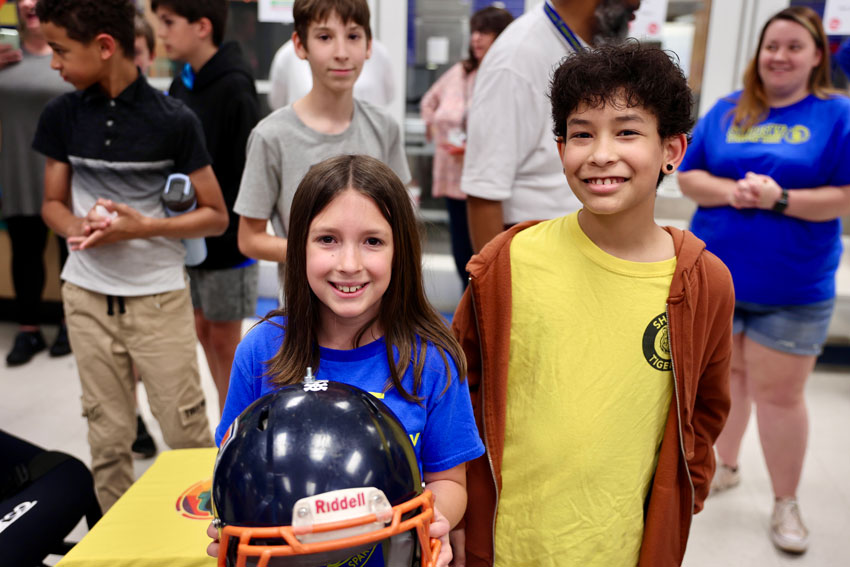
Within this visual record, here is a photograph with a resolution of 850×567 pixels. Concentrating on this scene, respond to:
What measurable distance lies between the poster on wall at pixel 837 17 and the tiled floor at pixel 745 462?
6.09ft

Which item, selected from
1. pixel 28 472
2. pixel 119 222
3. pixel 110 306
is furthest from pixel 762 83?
pixel 28 472

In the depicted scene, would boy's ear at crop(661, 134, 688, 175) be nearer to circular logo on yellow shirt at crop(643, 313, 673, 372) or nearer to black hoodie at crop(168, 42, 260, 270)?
circular logo on yellow shirt at crop(643, 313, 673, 372)

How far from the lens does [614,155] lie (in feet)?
3.81

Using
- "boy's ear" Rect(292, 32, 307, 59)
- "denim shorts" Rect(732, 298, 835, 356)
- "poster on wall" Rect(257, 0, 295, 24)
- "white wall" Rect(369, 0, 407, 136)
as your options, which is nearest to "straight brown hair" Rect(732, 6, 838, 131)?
"denim shorts" Rect(732, 298, 835, 356)

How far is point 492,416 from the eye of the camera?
1328 mm

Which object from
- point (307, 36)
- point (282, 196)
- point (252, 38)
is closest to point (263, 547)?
point (282, 196)

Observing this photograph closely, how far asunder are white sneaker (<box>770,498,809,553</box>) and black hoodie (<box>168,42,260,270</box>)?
2132 millimetres

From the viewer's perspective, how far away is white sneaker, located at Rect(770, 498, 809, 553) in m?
2.33

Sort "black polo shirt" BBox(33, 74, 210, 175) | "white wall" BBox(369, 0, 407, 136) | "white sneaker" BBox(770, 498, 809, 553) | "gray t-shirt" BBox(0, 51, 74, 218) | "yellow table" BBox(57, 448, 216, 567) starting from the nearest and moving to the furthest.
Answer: "yellow table" BBox(57, 448, 216, 567) → "black polo shirt" BBox(33, 74, 210, 175) → "white sneaker" BBox(770, 498, 809, 553) → "gray t-shirt" BBox(0, 51, 74, 218) → "white wall" BBox(369, 0, 407, 136)

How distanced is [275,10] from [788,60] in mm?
2852

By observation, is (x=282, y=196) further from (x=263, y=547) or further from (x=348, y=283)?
(x=263, y=547)

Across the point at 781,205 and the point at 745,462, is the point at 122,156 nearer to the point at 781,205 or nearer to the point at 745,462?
the point at 781,205

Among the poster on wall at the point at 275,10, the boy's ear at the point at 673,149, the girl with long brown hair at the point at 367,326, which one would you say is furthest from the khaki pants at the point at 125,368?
the poster on wall at the point at 275,10

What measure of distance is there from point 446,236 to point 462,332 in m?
4.26
